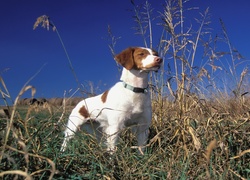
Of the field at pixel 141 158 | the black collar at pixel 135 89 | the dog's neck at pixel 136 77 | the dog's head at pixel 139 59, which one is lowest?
the field at pixel 141 158

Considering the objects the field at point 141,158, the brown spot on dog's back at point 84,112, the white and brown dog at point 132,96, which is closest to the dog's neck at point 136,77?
the white and brown dog at point 132,96

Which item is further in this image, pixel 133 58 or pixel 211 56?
pixel 211 56

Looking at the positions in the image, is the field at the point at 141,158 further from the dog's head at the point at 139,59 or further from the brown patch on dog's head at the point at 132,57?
the brown patch on dog's head at the point at 132,57

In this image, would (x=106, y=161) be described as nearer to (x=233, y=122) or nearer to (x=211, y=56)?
(x=233, y=122)

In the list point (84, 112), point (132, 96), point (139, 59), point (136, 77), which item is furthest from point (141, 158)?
point (84, 112)

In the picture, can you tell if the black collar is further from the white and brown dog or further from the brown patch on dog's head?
the brown patch on dog's head

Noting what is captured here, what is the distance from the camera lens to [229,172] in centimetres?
245

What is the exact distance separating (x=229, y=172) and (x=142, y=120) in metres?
1.51

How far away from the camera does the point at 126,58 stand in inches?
152

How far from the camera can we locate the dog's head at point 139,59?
371cm

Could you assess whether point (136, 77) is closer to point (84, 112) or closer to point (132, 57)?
point (132, 57)

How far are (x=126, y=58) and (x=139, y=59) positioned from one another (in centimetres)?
14

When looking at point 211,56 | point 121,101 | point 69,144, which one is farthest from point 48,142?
point 211,56

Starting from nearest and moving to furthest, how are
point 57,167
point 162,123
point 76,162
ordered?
point 57,167
point 76,162
point 162,123
